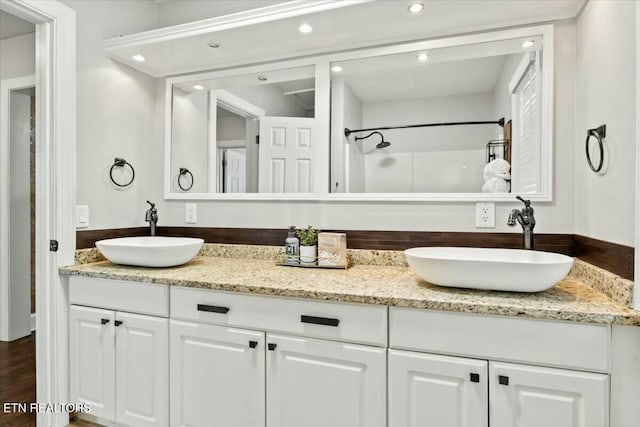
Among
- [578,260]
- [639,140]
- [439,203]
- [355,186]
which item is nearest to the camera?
[639,140]

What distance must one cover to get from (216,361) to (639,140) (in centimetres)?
169

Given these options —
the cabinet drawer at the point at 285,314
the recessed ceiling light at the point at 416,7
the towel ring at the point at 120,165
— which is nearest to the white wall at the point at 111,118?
the towel ring at the point at 120,165

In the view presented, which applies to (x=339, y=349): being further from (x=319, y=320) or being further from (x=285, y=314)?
(x=285, y=314)

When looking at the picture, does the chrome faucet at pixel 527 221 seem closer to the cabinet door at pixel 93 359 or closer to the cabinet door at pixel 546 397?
the cabinet door at pixel 546 397

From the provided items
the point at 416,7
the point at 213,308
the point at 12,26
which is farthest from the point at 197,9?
the point at 213,308

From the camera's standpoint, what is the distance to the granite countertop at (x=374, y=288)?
1.12m

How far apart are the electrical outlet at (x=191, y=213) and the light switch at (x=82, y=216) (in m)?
0.55

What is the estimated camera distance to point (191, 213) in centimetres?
234

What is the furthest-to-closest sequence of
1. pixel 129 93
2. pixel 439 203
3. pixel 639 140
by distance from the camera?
pixel 129 93 < pixel 439 203 < pixel 639 140

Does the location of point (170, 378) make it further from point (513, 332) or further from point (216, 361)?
point (513, 332)

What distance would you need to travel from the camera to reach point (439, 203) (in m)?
1.86

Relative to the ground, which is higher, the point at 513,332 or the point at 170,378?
the point at 513,332

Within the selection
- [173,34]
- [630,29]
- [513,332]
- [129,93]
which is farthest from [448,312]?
[129,93]

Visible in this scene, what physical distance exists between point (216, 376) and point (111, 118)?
1.62 metres
